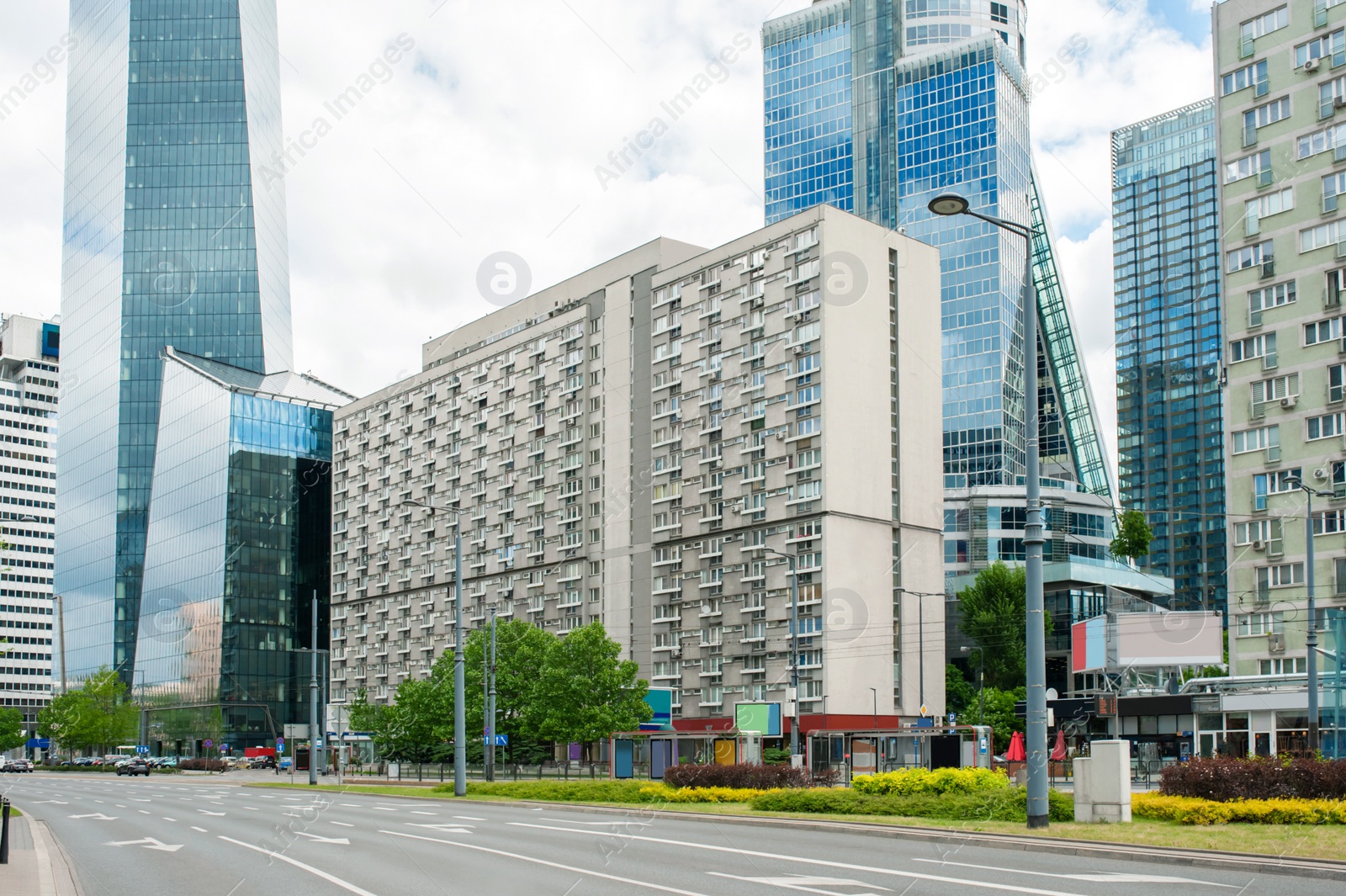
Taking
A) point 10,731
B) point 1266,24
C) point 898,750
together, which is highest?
point 1266,24

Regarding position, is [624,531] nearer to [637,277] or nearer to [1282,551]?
[637,277]

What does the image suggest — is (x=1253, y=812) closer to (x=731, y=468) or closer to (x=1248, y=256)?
(x=1248, y=256)

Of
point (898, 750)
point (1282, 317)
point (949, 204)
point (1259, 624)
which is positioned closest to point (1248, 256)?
point (1282, 317)

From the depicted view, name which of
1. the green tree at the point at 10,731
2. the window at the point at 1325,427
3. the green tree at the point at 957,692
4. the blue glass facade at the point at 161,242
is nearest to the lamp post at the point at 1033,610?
the window at the point at 1325,427

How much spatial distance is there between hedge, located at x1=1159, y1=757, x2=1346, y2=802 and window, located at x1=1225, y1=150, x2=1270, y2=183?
55.3 metres

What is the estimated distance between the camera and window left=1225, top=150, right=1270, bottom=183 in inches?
2815

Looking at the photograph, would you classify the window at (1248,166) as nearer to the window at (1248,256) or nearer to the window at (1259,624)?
the window at (1248,256)

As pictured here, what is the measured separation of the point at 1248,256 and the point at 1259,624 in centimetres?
2060

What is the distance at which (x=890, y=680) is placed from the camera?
8475 centimetres

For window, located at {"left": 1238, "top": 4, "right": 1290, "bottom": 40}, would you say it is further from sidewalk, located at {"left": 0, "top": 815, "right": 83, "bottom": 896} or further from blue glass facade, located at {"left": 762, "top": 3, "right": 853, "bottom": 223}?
blue glass facade, located at {"left": 762, "top": 3, "right": 853, "bottom": 223}

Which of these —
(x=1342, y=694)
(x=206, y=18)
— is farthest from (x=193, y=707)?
(x=1342, y=694)

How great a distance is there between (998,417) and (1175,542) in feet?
221

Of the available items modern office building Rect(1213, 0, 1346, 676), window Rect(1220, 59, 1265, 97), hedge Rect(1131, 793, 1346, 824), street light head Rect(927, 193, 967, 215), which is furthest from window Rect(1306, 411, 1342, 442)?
street light head Rect(927, 193, 967, 215)

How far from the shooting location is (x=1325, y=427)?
67312mm
